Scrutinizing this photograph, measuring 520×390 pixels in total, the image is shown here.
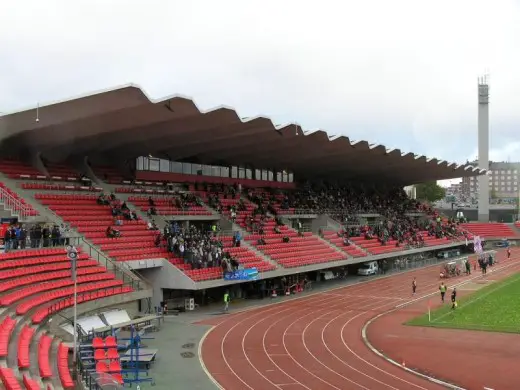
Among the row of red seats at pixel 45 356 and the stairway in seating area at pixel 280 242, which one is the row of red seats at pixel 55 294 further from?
the stairway in seating area at pixel 280 242

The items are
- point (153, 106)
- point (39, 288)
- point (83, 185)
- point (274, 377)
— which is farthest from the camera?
point (83, 185)

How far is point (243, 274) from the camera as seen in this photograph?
29172 millimetres

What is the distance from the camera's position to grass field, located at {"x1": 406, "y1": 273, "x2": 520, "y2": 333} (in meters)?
23.1

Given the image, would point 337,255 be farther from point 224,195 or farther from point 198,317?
point 198,317

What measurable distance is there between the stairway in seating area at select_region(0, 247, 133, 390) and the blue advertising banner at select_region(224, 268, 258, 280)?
659 centimetres

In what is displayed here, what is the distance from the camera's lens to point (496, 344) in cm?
1981

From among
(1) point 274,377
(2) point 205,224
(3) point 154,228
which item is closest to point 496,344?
(1) point 274,377

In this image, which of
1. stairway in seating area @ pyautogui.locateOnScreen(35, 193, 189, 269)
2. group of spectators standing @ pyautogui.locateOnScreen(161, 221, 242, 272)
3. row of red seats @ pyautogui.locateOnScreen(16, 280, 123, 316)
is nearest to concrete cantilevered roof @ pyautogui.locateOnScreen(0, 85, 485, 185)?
stairway in seating area @ pyautogui.locateOnScreen(35, 193, 189, 269)

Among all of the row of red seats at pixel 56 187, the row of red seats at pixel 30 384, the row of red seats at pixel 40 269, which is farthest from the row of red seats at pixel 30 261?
the row of red seats at pixel 30 384

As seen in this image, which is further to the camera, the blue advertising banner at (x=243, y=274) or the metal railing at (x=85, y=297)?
the blue advertising banner at (x=243, y=274)

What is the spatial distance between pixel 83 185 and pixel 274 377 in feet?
68.7

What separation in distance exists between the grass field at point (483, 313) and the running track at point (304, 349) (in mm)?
2867

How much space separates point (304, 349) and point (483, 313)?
10.7 metres

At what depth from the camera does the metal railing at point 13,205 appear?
83.7 ft
